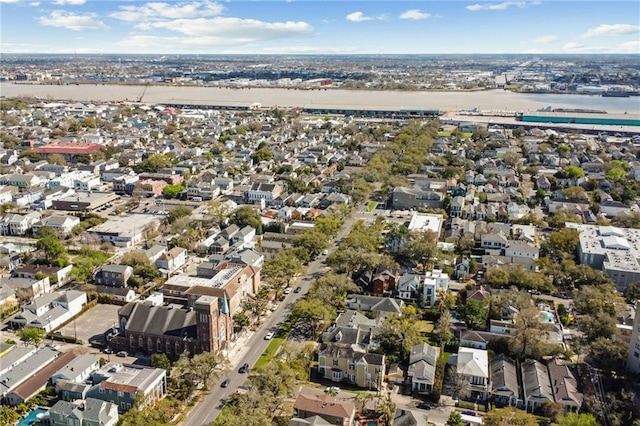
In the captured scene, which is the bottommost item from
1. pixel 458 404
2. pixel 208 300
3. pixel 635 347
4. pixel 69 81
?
pixel 458 404

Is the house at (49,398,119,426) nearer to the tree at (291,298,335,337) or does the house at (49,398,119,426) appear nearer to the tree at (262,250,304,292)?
the tree at (291,298,335,337)

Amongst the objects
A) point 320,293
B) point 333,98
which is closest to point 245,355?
point 320,293

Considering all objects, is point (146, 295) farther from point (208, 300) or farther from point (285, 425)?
point (285, 425)

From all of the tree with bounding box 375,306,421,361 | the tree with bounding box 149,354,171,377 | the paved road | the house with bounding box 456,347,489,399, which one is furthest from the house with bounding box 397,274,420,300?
the tree with bounding box 149,354,171,377

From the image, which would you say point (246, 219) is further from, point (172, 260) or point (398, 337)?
point (398, 337)

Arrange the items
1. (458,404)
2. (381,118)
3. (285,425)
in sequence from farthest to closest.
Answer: (381,118), (458,404), (285,425)

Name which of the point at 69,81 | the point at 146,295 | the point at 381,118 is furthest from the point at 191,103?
the point at 146,295

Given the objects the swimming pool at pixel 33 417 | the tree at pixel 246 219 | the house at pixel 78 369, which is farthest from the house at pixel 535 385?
the tree at pixel 246 219

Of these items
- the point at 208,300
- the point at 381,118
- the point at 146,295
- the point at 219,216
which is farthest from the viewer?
the point at 381,118
